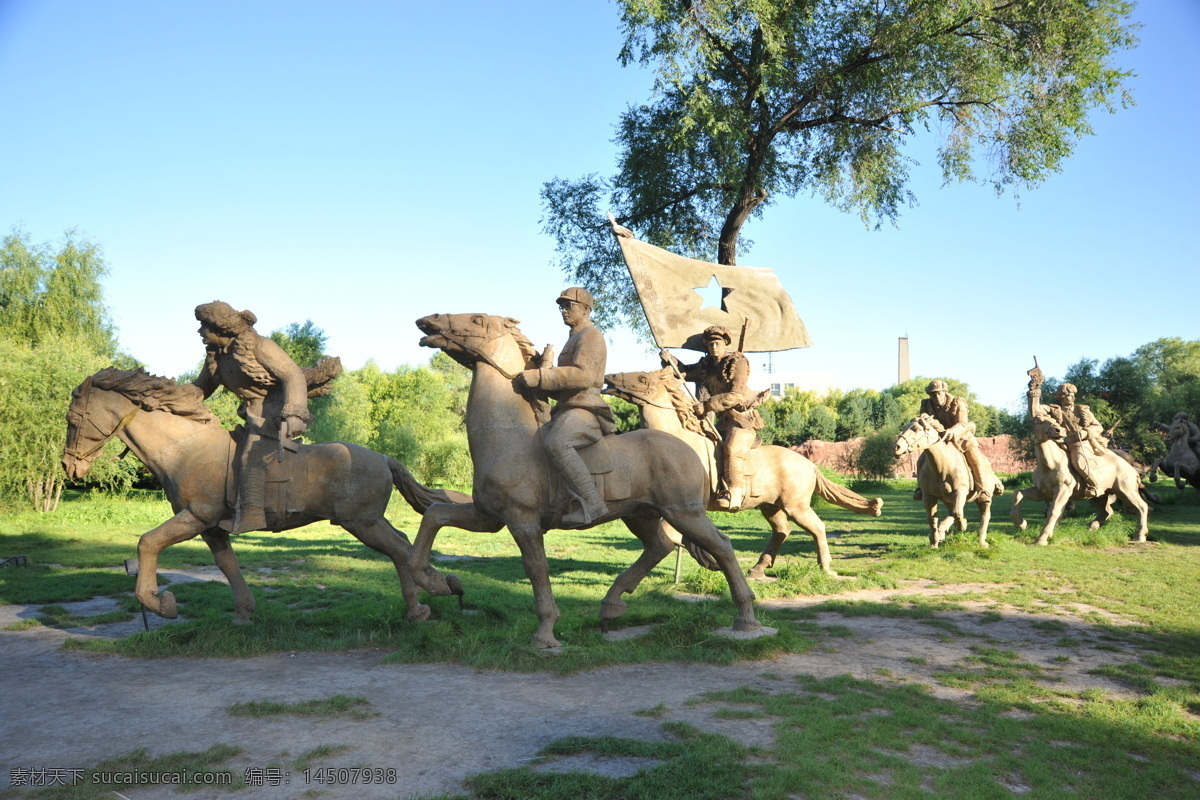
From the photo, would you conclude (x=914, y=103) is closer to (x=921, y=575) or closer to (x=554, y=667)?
(x=921, y=575)

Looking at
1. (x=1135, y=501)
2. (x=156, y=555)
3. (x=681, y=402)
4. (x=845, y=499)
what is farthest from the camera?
(x=1135, y=501)

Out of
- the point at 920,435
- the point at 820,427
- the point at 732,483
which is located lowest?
the point at 732,483

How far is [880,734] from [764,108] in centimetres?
1469

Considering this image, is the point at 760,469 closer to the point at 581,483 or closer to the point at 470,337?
the point at 581,483

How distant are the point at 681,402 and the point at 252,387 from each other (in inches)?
159

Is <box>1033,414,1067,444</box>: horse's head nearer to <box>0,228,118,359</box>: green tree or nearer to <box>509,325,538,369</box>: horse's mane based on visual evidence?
<box>509,325,538,369</box>: horse's mane

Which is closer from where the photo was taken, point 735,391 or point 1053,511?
point 735,391

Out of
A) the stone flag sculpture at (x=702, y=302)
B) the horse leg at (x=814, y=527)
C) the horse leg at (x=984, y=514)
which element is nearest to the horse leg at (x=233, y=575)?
the stone flag sculpture at (x=702, y=302)

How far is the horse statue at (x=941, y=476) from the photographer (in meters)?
12.0

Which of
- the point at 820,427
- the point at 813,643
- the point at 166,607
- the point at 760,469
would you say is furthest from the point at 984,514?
the point at 820,427

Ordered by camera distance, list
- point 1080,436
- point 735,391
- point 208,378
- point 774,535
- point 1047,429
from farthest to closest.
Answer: point 1080,436 → point 1047,429 → point 774,535 → point 735,391 → point 208,378

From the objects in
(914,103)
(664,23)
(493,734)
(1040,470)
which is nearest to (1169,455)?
(1040,470)

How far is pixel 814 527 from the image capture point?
999 cm

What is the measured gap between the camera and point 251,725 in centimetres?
454
